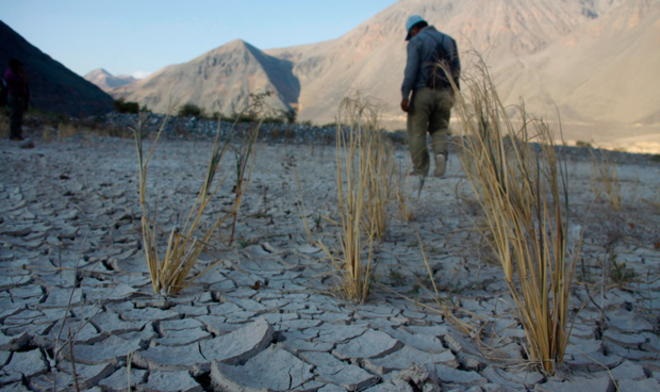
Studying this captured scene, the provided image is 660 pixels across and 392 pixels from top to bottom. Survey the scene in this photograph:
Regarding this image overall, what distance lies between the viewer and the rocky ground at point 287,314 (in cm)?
116

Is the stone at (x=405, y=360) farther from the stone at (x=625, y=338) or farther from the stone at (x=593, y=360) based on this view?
the stone at (x=625, y=338)

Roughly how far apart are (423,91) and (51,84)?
1497 centimetres

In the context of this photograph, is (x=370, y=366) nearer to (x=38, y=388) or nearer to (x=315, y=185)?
(x=38, y=388)

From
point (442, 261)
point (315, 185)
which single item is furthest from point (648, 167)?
point (442, 261)

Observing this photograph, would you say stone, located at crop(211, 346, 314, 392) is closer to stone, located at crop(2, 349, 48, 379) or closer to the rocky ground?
the rocky ground

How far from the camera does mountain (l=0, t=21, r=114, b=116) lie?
1439 cm

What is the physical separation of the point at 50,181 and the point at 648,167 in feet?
32.0

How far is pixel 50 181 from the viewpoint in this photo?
380 centimetres

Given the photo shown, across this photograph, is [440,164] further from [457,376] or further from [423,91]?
[457,376]

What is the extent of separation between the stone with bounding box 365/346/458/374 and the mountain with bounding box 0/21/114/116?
571 inches

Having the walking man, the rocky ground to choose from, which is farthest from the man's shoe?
the rocky ground

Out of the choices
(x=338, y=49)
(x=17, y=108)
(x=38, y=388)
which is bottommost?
(x=38, y=388)

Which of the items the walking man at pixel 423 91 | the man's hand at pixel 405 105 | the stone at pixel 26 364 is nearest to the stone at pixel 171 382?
the stone at pixel 26 364

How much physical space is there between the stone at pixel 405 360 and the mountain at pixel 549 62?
52.9 feet
